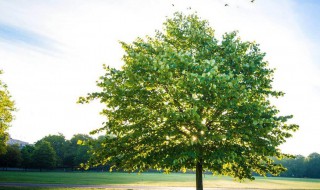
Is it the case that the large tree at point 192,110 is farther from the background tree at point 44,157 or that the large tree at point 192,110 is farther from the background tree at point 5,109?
the background tree at point 44,157

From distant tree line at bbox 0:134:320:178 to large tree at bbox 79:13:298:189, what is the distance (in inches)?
2991

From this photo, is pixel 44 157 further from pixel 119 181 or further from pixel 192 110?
pixel 192 110

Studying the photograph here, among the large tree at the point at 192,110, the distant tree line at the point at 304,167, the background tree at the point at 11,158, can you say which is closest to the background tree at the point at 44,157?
the background tree at the point at 11,158

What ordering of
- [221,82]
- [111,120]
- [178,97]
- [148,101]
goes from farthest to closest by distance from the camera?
[111,120] < [148,101] < [178,97] < [221,82]

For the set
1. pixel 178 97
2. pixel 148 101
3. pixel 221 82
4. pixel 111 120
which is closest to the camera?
pixel 221 82

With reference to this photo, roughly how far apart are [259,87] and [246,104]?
302cm

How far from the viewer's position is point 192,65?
545 inches

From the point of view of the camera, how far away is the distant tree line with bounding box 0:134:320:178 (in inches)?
4163

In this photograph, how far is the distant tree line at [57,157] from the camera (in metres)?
106

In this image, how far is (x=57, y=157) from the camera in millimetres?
121312

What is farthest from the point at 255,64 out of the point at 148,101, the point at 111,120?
the point at 111,120

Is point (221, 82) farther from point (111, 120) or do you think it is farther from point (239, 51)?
point (111, 120)

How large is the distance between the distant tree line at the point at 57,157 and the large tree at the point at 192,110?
249 feet

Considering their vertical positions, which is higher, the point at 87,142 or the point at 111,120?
the point at 111,120
